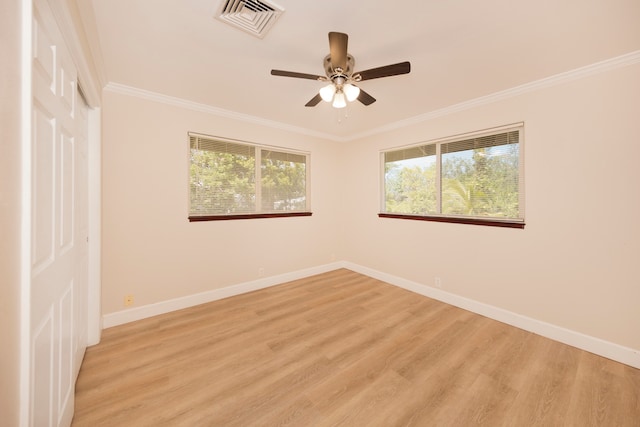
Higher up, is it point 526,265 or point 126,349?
point 526,265

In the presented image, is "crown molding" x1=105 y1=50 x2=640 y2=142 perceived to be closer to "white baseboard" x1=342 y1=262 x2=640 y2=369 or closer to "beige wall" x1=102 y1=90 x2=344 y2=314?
"beige wall" x1=102 y1=90 x2=344 y2=314

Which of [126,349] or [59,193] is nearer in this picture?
[59,193]

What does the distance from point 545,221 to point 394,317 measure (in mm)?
1814

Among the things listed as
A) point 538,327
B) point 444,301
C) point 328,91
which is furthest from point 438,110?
point 538,327

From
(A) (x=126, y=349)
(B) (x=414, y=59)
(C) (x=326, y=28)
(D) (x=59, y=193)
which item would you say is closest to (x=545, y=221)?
(B) (x=414, y=59)

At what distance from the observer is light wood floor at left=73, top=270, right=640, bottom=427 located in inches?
61.4

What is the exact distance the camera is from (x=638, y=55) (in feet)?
6.51

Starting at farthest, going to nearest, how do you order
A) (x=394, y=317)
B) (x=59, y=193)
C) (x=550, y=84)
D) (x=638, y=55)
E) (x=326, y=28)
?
(x=394, y=317) < (x=550, y=84) < (x=638, y=55) < (x=326, y=28) < (x=59, y=193)

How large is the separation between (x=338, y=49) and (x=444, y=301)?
311 centimetres

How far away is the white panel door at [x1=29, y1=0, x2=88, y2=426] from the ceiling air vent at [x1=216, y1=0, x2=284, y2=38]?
87 centimetres

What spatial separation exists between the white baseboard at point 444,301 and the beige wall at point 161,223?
86 millimetres

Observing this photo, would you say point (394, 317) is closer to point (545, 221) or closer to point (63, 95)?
point (545, 221)

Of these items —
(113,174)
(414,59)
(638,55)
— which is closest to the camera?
(638,55)

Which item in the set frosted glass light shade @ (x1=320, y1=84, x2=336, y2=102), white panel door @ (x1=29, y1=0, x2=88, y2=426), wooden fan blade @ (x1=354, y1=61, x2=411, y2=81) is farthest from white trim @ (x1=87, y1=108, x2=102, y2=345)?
wooden fan blade @ (x1=354, y1=61, x2=411, y2=81)
